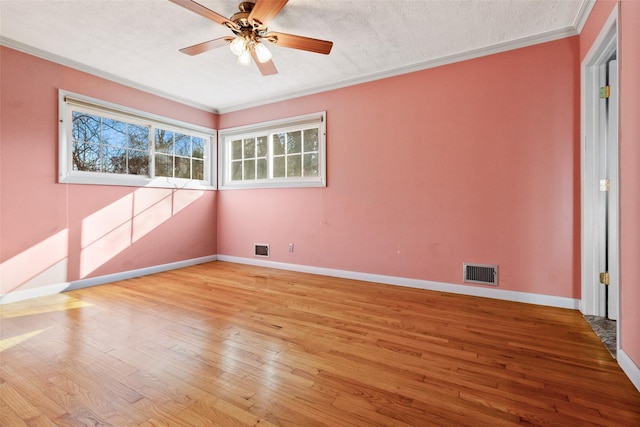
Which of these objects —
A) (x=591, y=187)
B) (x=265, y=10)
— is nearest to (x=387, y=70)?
(x=265, y=10)

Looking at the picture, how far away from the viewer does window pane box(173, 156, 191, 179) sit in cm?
469

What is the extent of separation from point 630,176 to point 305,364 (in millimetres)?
2178

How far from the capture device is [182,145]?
15.6ft

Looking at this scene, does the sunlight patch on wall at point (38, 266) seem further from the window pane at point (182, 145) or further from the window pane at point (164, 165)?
the window pane at point (182, 145)

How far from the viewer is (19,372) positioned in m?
1.75

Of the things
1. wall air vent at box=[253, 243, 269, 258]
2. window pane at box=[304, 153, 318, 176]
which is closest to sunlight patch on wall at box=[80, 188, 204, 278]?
wall air vent at box=[253, 243, 269, 258]

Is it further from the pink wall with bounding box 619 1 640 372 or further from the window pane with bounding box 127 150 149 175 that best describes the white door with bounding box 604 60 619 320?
the window pane with bounding box 127 150 149 175

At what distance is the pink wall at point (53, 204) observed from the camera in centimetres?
299

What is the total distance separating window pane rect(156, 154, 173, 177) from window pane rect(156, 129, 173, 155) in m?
0.09

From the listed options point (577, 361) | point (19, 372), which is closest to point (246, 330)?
point (19, 372)

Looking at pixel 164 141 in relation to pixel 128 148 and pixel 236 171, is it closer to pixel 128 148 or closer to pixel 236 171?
pixel 128 148

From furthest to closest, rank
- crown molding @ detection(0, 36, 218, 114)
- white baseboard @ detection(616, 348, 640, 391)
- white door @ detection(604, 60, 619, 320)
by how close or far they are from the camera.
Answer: crown molding @ detection(0, 36, 218, 114), white door @ detection(604, 60, 619, 320), white baseboard @ detection(616, 348, 640, 391)

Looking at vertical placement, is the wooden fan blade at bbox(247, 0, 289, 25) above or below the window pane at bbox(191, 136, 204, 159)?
above

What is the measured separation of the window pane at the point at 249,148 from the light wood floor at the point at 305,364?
265 cm
